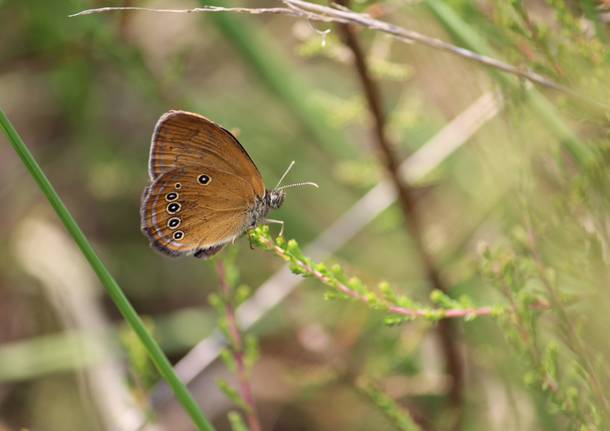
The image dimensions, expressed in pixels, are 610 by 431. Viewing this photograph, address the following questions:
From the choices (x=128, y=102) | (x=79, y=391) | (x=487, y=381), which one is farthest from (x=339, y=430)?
(x=128, y=102)

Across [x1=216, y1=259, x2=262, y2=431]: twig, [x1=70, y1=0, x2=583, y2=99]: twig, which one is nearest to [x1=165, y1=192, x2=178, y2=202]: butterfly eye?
[x1=216, y1=259, x2=262, y2=431]: twig

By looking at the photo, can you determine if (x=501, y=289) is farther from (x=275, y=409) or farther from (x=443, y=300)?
(x=275, y=409)

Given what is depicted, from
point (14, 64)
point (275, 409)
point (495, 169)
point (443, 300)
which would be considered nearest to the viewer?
point (443, 300)

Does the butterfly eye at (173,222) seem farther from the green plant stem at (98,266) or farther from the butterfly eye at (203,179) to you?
the green plant stem at (98,266)

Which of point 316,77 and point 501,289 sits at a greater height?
point 501,289

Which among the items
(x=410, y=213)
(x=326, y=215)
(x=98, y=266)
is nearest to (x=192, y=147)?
(x=98, y=266)

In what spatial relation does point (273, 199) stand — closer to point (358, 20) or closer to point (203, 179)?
point (203, 179)

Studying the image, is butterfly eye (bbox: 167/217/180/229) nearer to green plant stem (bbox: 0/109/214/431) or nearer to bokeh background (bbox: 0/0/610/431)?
bokeh background (bbox: 0/0/610/431)
